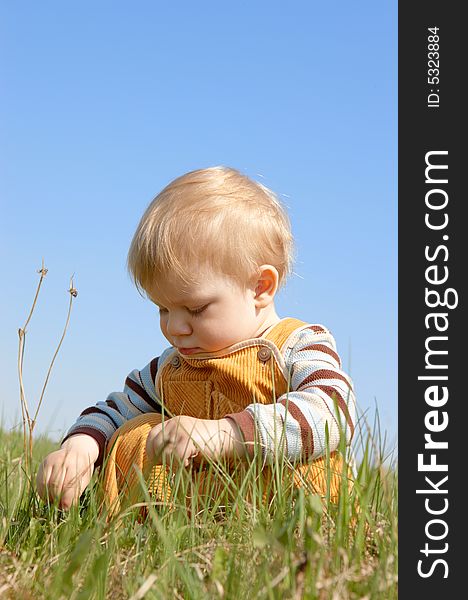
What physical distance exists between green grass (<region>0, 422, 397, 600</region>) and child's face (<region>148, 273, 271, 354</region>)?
2.43ft

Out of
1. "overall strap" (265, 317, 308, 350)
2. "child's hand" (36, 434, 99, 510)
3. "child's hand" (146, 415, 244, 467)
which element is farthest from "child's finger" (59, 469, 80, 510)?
"overall strap" (265, 317, 308, 350)

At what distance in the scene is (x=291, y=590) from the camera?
160 cm

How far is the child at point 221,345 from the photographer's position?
9.03ft

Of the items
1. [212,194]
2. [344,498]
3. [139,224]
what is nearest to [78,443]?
[139,224]

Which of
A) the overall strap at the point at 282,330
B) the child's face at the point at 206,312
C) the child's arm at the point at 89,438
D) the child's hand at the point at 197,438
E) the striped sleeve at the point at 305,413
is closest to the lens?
the child's hand at the point at 197,438

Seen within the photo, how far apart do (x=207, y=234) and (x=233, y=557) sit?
4.88 ft

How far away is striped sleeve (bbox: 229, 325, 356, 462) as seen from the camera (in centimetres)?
267

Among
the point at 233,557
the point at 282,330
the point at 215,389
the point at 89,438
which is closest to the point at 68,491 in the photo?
the point at 89,438

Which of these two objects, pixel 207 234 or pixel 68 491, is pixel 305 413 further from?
pixel 68 491

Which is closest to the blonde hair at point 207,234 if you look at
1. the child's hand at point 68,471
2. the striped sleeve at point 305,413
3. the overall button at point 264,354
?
the overall button at point 264,354

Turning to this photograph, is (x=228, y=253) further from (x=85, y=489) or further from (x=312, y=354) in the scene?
(x=85, y=489)

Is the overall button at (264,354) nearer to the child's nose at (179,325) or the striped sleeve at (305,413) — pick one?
the striped sleeve at (305,413)

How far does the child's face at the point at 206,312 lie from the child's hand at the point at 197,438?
406 mm

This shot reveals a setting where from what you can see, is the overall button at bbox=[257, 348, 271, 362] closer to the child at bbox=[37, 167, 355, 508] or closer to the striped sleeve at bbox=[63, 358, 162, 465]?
the child at bbox=[37, 167, 355, 508]
